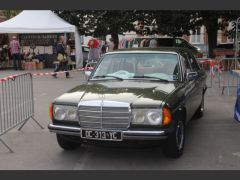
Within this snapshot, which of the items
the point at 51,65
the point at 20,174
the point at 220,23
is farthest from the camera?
the point at 51,65

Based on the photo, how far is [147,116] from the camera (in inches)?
199

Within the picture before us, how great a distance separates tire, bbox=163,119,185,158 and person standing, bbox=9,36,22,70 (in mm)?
17215

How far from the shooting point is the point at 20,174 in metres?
5.11

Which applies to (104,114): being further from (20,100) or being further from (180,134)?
(20,100)

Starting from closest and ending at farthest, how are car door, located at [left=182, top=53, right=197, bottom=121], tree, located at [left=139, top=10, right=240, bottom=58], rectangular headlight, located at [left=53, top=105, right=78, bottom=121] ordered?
rectangular headlight, located at [left=53, top=105, right=78, bottom=121] → car door, located at [left=182, top=53, right=197, bottom=121] → tree, located at [left=139, top=10, right=240, bottom=58]

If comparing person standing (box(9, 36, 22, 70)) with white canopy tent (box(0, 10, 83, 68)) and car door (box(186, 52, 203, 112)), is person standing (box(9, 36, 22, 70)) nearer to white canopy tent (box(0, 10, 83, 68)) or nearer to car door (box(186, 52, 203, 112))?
white canopy tent (box(0, 10, 83, 68))

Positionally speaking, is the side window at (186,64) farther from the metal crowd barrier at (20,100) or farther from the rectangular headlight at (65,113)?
the metal crowd barrier at (20,100)

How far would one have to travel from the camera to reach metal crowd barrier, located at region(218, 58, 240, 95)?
11930mm

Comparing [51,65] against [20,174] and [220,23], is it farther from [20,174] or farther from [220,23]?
[20,174]

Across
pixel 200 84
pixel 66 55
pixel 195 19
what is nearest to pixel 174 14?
pixel 195 19

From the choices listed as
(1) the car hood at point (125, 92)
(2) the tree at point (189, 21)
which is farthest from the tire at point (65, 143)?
(2) the tree at point (189, 21)

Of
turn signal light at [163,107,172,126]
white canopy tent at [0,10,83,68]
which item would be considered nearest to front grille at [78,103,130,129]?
turn signal light at [163,107,172,126]

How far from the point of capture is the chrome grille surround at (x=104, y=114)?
5.09 meters

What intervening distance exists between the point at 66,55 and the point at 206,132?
1190 centimetres
